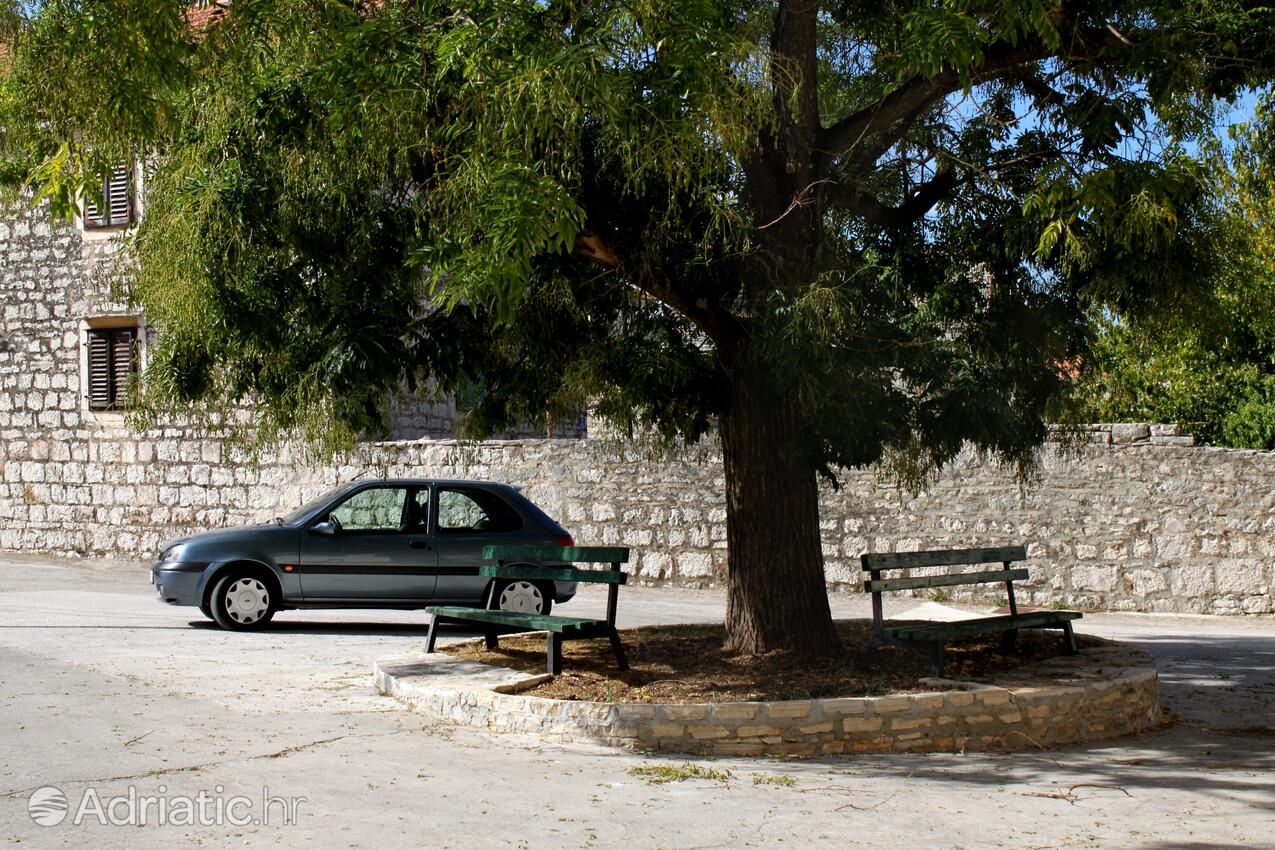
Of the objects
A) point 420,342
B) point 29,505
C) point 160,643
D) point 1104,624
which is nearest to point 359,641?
point 160,643

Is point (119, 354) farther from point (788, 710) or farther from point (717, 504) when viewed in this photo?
point (788, 710)

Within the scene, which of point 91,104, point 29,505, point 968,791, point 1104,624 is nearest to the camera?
point 968,791

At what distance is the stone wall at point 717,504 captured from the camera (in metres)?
14.1

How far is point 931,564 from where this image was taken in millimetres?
8953

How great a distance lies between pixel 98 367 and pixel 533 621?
47.8ft

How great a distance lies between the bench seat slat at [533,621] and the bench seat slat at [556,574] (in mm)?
267

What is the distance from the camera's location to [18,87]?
26.4 ft

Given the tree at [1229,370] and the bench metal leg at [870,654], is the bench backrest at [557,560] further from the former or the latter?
the tree at [1229,370]

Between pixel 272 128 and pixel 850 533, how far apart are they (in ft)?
32.6

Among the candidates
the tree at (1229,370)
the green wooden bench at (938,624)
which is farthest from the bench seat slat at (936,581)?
the tree at (1229,370)

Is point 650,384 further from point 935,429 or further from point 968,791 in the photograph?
point 968,791

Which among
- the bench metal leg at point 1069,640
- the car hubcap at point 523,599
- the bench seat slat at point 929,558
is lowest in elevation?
the bench metal leg at point 1069,640

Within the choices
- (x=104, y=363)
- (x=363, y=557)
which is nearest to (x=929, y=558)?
(x=363, y=557)

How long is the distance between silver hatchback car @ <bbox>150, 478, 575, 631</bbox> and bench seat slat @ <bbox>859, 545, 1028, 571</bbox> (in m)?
4.46
